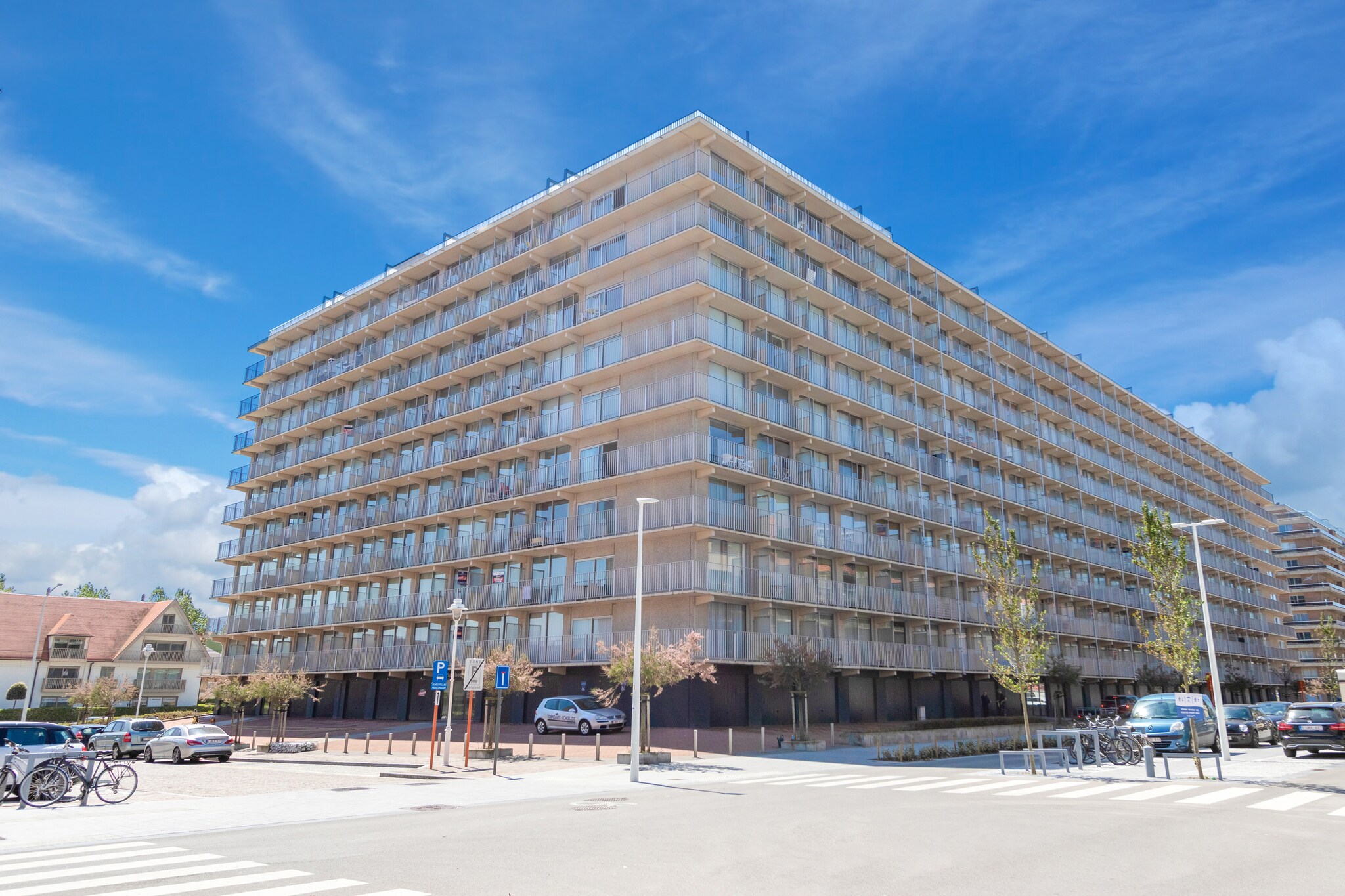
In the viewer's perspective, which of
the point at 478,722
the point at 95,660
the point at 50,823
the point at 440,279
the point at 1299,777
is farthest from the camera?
the point at 95,660

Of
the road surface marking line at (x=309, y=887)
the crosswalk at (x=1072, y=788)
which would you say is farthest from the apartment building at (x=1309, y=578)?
the road surface marking line at (x=309, y=887)

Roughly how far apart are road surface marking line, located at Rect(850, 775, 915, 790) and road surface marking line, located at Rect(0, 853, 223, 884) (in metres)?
13.0

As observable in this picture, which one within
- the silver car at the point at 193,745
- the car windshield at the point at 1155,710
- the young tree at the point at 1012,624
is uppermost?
the young tree at the point at 1012,624

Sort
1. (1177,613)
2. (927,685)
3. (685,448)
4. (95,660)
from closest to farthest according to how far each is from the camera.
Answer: (1177,613), (685,448), (927,685), (95,660)

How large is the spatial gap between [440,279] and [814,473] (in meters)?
26.2

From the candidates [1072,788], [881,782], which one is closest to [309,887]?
[881,782]

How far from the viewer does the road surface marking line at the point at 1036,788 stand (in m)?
18.0

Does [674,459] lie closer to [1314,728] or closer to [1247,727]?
[1314,728]

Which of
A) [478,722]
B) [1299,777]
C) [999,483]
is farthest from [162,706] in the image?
[1299,777]

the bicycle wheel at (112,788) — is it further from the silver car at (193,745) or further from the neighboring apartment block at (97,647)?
the neighboring apartment block at (97,647)

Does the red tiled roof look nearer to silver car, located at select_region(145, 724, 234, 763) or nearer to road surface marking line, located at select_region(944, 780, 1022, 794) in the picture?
silver car, located at select_region(145, 724, 234, 763)

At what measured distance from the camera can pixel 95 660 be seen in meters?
72.6

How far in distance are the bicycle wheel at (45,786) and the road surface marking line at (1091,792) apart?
1967 centimetres

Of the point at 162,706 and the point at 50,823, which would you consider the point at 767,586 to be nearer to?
the point at 50,823
